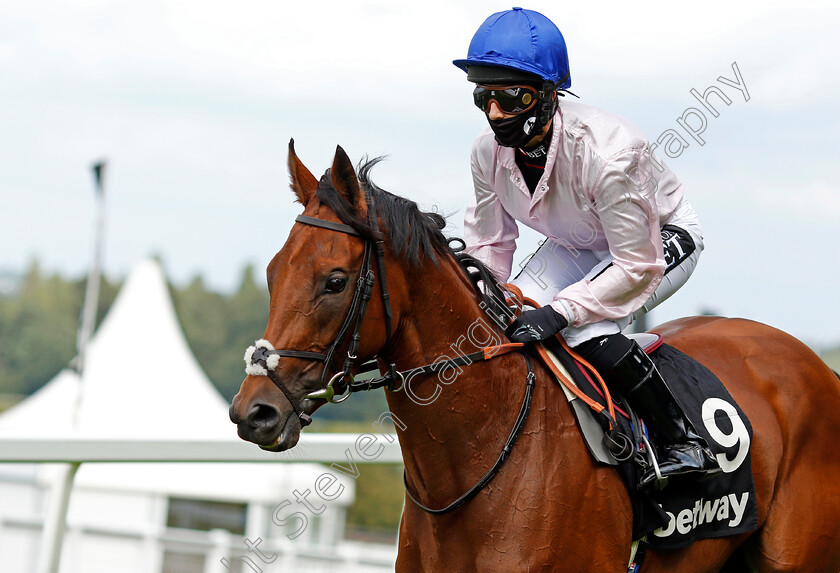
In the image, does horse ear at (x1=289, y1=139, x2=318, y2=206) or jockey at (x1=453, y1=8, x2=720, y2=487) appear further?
jockey at (x1=453, y1=8, x2=720, y2=487)

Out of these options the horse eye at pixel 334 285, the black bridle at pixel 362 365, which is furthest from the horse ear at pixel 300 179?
the horse eye at pixel 334 285

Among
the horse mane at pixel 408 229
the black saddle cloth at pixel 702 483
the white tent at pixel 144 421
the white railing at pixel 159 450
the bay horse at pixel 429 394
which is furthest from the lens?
the white tent at pixel 144 421

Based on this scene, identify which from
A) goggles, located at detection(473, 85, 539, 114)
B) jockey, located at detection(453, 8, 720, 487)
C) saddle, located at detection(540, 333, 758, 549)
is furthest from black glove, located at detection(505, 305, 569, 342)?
goggles, located at detection(473, 85, 539, 114)

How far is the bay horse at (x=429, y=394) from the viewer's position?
265 centimetres

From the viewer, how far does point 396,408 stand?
298 centimetres

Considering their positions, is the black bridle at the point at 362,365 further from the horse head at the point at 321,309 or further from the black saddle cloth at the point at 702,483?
the black saddle cloth at the point at 702,483

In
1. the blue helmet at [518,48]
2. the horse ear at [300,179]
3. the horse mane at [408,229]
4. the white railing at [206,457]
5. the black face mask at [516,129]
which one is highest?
the blue helmet at [518,48]

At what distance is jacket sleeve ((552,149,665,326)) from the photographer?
3.20 meters

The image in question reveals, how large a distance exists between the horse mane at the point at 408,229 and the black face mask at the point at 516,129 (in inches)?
14.4

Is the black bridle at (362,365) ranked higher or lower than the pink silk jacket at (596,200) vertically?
lower

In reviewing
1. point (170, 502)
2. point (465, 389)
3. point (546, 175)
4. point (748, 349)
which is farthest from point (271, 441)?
point (170, 502)

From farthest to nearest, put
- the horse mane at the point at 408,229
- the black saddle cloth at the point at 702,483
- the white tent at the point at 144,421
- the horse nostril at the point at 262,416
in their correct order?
the white tent at the point at 144,421 < the black saddle cloth at the point at 702,483 < the horse mane at the point at 408,229 < the horse nostril at the point at 262,416

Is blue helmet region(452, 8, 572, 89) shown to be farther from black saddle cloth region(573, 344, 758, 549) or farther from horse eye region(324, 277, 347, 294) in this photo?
black saddle cloth region(573, 344, 758, 549)

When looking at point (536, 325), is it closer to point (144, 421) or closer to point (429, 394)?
point (429, 394)
